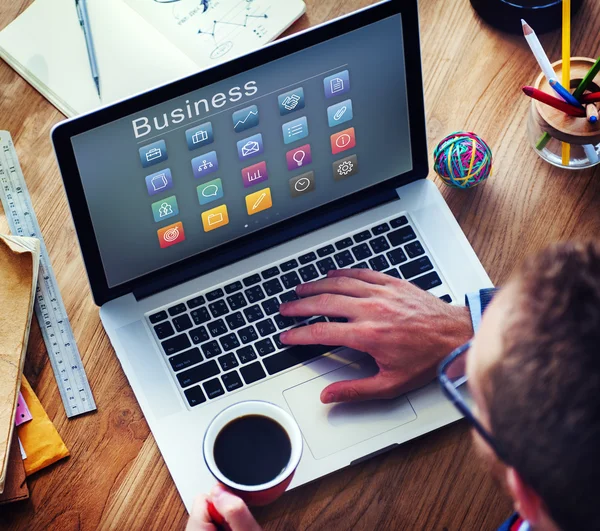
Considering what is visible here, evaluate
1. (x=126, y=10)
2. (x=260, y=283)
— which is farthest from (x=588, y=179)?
(x=126, y=10)

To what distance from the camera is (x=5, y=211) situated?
113 centimetres

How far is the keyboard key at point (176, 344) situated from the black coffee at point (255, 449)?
155mm

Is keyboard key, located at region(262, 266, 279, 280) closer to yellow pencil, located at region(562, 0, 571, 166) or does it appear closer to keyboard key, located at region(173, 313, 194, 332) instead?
keyboard key, located at region(173, 313, 194, 332)

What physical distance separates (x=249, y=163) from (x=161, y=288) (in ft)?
0.68

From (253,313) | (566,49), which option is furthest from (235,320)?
(566,49)

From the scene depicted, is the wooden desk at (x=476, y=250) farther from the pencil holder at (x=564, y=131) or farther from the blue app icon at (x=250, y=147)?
the blue app icon at (x=250, y=147)

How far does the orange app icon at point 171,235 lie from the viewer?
103cm

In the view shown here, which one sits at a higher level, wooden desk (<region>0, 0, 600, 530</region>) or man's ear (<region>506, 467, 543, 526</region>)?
man's ear (<region>506, 467, 543, 526</region>)

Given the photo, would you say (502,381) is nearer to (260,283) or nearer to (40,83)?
(260,283)

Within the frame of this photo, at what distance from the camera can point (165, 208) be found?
3.31ft

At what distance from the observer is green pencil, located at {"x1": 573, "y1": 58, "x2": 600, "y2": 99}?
103cm

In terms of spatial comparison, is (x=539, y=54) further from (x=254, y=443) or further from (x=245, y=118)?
(x=254, y=443)

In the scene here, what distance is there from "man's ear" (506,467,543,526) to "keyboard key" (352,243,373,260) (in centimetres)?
45

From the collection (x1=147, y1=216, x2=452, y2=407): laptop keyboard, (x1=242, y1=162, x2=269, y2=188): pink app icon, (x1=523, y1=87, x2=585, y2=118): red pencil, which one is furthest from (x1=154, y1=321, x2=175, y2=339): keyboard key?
(x1=523, y1=87, x2=585, y2=118): red pencil
